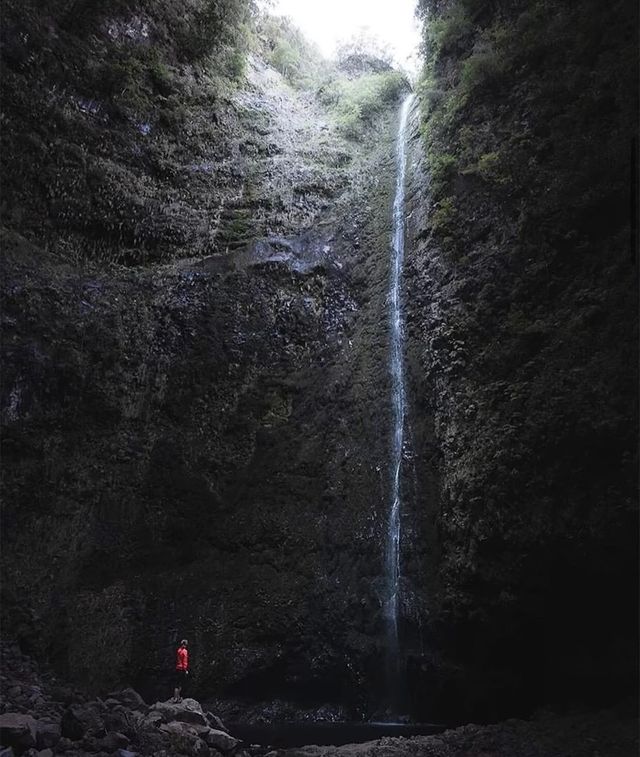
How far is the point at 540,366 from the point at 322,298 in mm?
5132

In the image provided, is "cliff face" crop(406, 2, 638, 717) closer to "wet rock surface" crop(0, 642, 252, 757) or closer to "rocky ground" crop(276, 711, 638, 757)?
"rocky ground" crop(276, 711, 638, 757)

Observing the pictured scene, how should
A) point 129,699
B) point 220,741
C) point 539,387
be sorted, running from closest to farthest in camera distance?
point 220,741, point 129,699, point 539,387

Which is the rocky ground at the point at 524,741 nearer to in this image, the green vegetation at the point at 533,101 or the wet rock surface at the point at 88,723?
the wet rock surface at the point at 88,723

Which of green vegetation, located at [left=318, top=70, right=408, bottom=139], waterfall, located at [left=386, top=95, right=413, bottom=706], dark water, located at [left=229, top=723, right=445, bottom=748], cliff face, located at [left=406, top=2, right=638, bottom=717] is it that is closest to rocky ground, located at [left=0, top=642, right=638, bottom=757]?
dark water, located at [left=229, top=723, right=445, bottom=748]

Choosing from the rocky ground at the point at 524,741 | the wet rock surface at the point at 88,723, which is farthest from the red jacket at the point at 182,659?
the rocky ground at the point at 524,741

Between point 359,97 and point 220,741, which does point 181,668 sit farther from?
point 359,97

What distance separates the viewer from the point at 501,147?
9.05 meters

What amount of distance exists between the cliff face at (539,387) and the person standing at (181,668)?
10.8ft

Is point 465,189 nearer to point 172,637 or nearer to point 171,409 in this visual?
point 171,409

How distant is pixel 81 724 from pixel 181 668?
2.76 m

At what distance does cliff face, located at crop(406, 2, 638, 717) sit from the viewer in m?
6.35

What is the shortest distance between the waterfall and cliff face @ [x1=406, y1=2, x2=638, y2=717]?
374 mm

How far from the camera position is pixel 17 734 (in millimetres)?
4668

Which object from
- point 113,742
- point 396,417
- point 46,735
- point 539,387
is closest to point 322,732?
point 113,742
